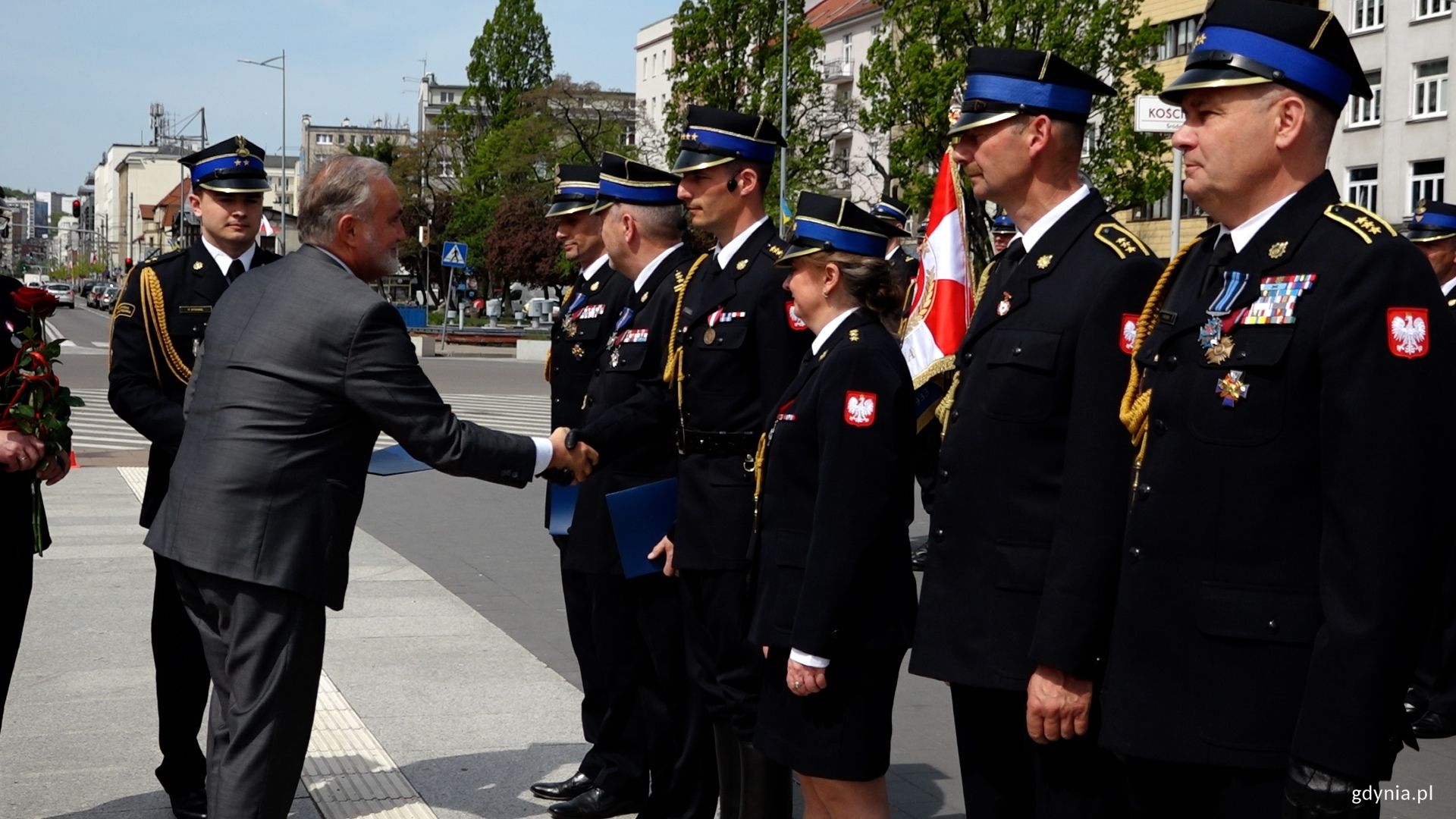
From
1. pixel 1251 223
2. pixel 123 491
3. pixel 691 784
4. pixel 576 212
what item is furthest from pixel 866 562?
pixel 123 491

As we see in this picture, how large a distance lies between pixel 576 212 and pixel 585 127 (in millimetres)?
62115

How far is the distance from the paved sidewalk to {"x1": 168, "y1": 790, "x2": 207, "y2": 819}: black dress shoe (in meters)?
0.13

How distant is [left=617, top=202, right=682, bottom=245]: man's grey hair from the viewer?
5641 millimetres

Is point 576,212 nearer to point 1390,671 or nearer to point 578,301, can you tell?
point 578,301

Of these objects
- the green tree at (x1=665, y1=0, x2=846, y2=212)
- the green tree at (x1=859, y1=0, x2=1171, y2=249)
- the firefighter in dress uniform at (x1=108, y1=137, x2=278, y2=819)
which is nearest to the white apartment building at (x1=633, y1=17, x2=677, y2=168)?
the green tree at (x1=665, y1=0, x2=846, y2=212)

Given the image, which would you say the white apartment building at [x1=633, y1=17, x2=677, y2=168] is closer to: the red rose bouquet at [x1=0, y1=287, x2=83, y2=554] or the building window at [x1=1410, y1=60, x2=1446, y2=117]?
the building window at [x1=1410, y1=60, x2=1446, y2=117]

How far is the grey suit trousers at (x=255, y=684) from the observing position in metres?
4.12

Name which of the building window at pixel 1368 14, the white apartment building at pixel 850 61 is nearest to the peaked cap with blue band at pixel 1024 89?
the building window at pixel 1368 14

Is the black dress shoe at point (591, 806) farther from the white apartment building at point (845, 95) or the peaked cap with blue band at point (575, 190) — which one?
the white apartment building at point (845, 95)

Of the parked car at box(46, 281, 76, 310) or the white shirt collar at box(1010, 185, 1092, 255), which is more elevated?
the white shirt collar at box(1010, 185, 1092, 255)

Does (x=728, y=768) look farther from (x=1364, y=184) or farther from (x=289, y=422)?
(x=1364, y=184)

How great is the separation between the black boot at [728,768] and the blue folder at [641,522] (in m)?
0.61

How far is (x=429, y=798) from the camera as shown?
5.45m

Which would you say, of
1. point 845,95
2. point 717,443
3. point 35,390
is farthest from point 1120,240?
point 845,95
